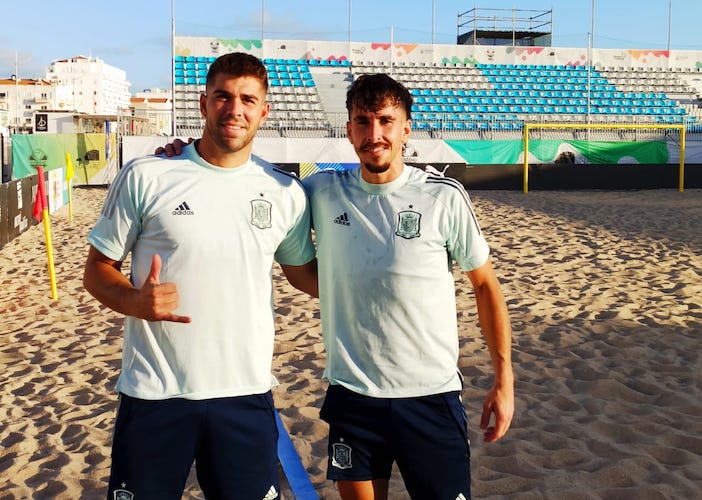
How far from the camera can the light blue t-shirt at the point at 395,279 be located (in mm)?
2236

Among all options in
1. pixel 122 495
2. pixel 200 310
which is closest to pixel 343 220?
pixel 200 310

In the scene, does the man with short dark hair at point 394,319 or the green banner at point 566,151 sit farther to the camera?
the green banner at point 566,151

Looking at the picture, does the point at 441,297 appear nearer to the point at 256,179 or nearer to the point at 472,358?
the point at 256,179

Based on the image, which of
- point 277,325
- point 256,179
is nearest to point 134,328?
point 256,179

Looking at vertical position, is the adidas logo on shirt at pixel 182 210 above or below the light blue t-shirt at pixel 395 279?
above

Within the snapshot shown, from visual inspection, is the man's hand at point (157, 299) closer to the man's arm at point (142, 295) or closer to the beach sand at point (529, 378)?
the man's arm at point (142, 295)

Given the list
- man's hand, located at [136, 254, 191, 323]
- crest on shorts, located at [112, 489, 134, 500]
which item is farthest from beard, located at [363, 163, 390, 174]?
crest on shorts, located at [112, 489, 134, 500]

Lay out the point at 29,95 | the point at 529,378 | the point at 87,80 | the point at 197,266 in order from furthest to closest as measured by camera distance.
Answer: the point at 87,80, the point at 29,95, the point at 529,378, the point at 197,266

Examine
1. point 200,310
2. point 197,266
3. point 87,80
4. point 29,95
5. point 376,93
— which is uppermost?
point 87,80

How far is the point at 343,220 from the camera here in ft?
7.47

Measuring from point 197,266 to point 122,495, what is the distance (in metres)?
0.66

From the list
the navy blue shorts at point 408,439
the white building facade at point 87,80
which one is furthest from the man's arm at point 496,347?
the white building facade at point 87,80

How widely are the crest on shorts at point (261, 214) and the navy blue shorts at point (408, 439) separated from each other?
0.55 metres

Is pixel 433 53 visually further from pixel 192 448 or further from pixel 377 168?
pixel 192 448
